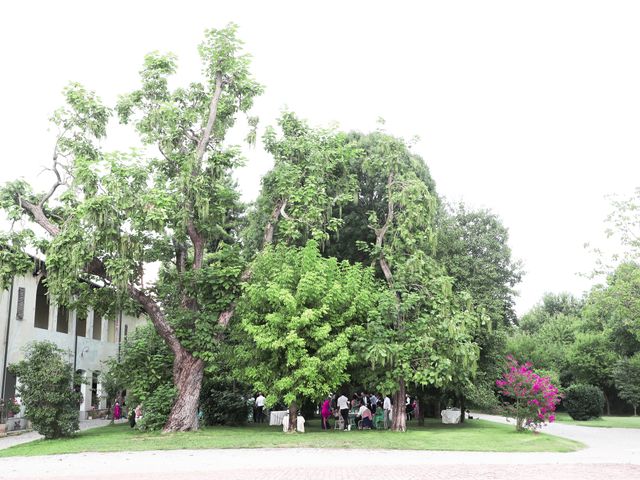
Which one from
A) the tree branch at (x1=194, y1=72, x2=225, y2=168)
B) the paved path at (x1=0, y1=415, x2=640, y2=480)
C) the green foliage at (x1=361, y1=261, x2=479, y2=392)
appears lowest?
the paved path at (x1=0, y1=415, x2=640, y2=480)

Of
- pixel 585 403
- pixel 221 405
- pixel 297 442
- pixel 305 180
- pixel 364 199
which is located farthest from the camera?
pixel 585 403

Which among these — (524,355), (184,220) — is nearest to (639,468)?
(184,220)

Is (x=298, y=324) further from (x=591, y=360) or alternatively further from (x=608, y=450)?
(x=591, y=360)

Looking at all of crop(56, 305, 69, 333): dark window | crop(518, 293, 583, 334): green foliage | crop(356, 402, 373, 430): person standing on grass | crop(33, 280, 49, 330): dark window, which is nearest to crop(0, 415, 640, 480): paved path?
crop(356, 402, 373, 430): person standing on grass

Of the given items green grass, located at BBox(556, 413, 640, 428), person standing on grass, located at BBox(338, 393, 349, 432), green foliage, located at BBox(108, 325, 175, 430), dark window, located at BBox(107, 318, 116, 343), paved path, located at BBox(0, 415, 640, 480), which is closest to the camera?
paved path, located at BBox(0, 415, 640, 480)

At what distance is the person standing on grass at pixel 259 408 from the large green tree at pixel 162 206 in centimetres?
706

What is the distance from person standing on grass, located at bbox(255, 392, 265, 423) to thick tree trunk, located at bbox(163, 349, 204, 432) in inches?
295

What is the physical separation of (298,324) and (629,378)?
2964 centimetres

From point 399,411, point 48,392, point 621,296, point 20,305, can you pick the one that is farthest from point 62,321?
point 621,296

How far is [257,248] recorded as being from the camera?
90.9ft

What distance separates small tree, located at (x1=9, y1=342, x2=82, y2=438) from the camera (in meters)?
19.4

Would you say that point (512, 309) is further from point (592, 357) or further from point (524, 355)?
point (592, 357)

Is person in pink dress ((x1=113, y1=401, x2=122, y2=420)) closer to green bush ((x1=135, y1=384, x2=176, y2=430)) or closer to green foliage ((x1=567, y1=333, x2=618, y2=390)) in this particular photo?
green bush ((x1=135, y1=384, x2=176, y2=430))

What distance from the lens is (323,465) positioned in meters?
12.8
